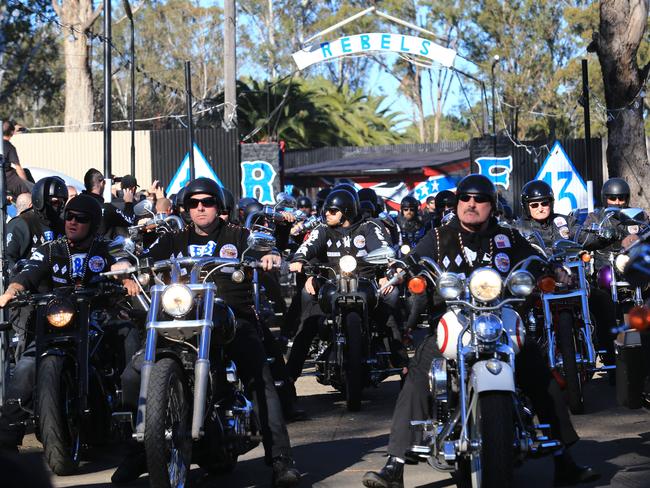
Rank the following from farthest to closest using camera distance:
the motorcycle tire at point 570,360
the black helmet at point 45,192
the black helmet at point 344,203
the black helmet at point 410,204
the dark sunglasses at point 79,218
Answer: the black helmet at point 410,204 < the black helmet at point 344,203 < the black helmet at point 45,192 < the motorcycle tire at point 570,360 < the dark sunglasses at point 79,218

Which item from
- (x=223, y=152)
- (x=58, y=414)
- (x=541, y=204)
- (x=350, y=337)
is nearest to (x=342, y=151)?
(x=223, y=152)

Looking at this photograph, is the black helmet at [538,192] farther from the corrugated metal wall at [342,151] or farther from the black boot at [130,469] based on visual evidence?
the corrugated metal wall at [342,151]

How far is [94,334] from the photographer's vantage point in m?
8.06

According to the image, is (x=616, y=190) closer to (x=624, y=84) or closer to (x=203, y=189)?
(x=203, y=189)

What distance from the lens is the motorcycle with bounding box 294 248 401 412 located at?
9602 millimetres

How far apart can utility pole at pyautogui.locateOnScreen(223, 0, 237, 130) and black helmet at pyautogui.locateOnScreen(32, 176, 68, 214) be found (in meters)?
16.6

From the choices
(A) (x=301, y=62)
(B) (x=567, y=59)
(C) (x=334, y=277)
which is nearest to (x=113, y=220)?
(C) (x=334, y=277)

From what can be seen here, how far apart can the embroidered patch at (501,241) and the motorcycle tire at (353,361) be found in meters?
2.81

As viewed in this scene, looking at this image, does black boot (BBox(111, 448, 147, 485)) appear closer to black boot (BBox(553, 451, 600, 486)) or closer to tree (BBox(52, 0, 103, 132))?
black boot (BBox(553, 451, 600, 486))

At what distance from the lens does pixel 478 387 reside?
18.8ft

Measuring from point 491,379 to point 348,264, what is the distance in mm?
4225

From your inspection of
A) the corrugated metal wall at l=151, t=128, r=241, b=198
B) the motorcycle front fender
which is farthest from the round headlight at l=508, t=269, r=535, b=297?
the corrugated metal wall at l=151, t=128, r=241, b=198

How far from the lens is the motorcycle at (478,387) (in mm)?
5660

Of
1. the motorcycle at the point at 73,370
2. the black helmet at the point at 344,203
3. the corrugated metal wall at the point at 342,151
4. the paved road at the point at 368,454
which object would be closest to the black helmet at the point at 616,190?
the paved road at the point at 368,454
